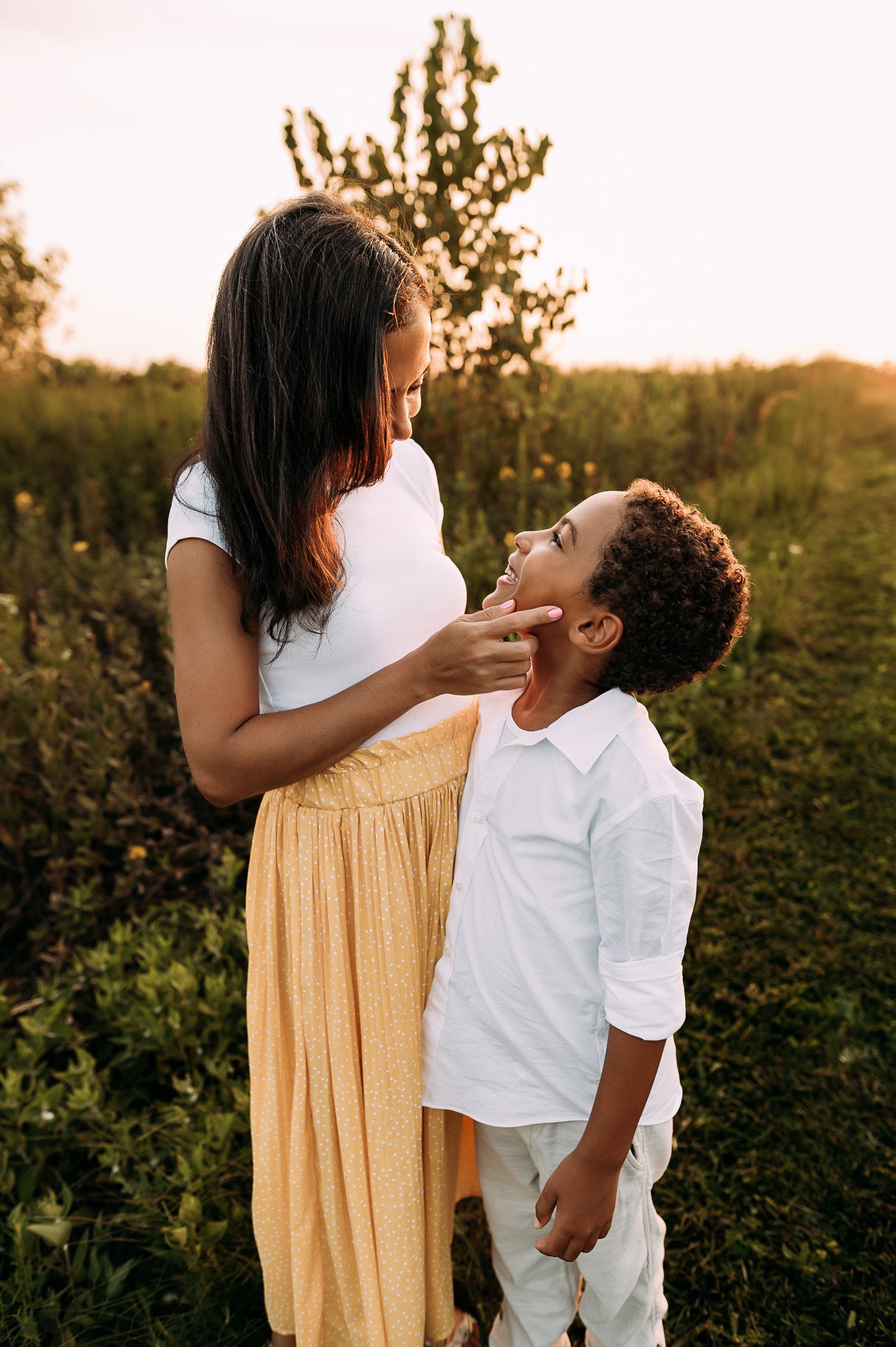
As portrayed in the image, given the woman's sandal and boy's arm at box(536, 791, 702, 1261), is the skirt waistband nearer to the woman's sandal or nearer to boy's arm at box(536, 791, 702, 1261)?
boy's arm at box(536, 791, 702, 1261)

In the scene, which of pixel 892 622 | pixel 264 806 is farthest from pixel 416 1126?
pixel 892 622

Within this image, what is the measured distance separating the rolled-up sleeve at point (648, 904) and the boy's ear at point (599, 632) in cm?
24

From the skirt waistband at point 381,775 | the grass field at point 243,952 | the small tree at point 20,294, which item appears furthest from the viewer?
the small tree at point 20,294

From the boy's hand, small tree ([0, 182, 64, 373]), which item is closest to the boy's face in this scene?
the boy's hand

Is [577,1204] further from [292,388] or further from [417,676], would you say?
[292,388]

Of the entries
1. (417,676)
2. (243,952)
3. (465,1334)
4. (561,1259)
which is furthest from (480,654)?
(243,952)

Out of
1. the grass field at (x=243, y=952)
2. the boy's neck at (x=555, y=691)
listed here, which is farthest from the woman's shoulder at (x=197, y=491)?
the grass field at (x=243, y=952)

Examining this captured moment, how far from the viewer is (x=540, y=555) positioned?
126 centimetres

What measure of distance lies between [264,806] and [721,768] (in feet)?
8.07

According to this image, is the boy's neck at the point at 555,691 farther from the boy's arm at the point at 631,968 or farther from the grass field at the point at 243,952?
the grass field at the point at 243,952

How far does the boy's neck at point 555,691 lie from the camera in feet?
4.30

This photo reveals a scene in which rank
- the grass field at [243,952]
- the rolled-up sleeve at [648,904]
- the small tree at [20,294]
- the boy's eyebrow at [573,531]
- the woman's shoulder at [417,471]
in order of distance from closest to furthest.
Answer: the rolled-up sleeve at [648,904] < the boy's eyebrow at [573,531] < the woman's shoulder at [417,471] < the grass field at [243,952] < the small tree at [20,294]

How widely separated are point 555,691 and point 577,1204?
73 centimetres

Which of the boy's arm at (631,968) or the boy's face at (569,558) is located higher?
the boy's face at (569,558)
